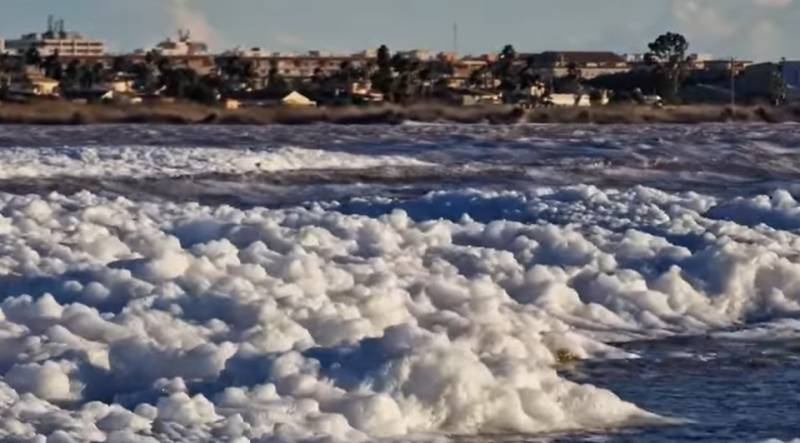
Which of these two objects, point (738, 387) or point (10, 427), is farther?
point (738, 387)

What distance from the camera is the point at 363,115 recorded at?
66000mm

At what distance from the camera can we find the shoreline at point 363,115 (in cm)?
6256

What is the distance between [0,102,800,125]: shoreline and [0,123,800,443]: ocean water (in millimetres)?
42144

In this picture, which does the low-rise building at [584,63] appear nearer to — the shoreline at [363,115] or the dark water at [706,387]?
the shoreline at [363,115]

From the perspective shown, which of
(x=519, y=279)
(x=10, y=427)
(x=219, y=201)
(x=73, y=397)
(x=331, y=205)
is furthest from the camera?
(x=219, y=201)

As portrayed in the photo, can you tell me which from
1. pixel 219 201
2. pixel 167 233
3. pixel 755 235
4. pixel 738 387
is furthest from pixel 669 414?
pixel 219 201

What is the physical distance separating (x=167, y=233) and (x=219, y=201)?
9.01m

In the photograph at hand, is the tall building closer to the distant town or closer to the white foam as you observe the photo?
the distant town

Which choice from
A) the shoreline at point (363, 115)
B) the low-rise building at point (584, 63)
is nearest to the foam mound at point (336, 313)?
the shoreline at point (363, 115)

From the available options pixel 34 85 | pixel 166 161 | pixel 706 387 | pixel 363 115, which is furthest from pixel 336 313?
pixel 34 85

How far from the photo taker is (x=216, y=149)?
36.5 m

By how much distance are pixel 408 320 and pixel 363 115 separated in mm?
53844

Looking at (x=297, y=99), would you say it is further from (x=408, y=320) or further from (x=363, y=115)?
(x=408, y=320)

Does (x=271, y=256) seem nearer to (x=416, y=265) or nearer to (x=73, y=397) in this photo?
(x=416, y=265)
